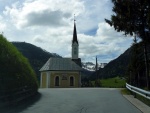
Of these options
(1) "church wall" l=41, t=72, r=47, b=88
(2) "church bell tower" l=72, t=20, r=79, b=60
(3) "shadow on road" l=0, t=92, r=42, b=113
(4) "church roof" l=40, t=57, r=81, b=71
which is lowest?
(3) "shadow on road" l=0, t=92, r=42, b=113

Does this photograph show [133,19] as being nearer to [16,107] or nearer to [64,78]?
[16,107]

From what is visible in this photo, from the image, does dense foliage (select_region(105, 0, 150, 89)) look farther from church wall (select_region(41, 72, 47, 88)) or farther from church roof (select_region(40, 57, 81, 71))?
church wall (select_region(41, 72, 47, 88))

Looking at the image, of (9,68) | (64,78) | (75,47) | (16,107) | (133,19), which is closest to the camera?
(16,107)

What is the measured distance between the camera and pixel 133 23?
990 inches

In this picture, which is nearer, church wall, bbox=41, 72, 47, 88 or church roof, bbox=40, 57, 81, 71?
church wall, bbox=41, 72, 47, 88

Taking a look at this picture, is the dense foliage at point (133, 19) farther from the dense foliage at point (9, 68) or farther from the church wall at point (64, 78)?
the church wall at point (64, 78)

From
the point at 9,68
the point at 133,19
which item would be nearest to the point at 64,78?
the point at 133,19

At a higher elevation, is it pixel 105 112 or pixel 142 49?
pixel 142 49

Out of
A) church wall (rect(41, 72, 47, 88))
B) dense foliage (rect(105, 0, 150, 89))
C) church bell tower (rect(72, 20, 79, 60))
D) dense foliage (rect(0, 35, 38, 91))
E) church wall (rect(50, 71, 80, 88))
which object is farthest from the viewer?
church bell tower (rect(72, 20, 79, 60))

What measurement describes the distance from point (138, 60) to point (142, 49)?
6.40ft

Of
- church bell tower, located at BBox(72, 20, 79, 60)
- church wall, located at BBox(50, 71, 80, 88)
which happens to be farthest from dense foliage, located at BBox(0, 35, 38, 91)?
church bell tower, located at BBox(72, 20, 79, 60)

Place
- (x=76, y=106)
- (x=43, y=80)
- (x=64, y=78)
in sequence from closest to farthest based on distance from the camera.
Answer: (x=76, y=106), (x=64, y=78), (x=43, y=80)

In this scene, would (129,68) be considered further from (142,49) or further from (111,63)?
(111,63)

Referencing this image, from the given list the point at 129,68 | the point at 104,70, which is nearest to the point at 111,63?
the point at 104,70
